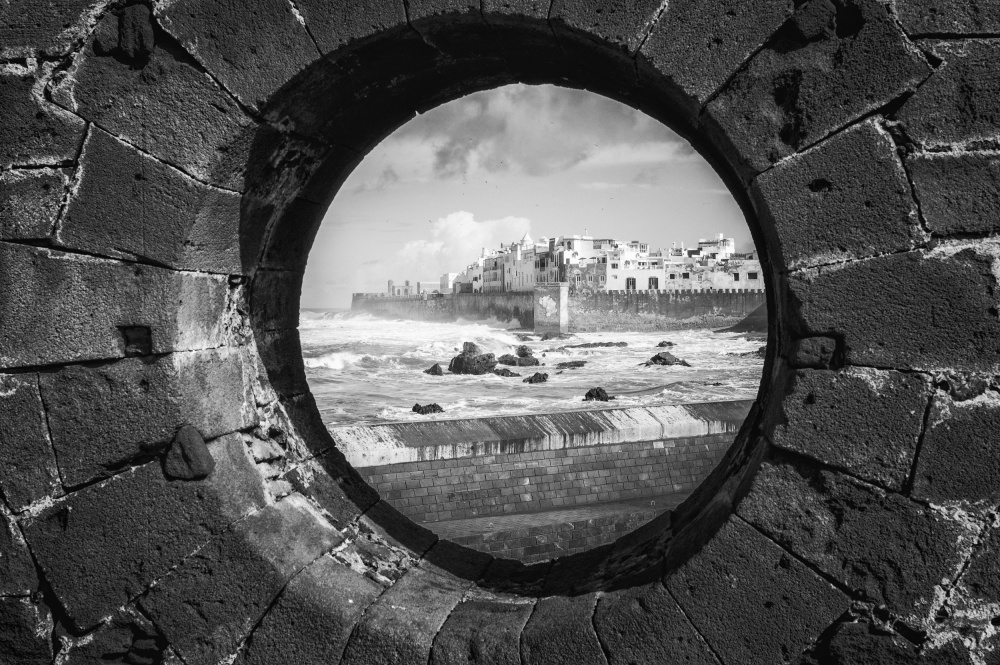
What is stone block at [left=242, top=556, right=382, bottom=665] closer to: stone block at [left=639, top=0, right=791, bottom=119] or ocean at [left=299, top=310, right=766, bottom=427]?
stone block at [left=639, top=0, right=791, bottom=119]

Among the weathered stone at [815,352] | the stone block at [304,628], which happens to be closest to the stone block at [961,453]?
the weathered stone at [815,352]

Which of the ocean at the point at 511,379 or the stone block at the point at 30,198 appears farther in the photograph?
the ocean at the point at 511,379

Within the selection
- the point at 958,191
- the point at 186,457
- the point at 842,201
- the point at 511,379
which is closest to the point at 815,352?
the point at 842,201

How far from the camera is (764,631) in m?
2.25

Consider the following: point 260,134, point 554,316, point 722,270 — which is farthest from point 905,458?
point 722,270

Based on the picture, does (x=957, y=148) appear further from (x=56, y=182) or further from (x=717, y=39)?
(x=56, y=182)

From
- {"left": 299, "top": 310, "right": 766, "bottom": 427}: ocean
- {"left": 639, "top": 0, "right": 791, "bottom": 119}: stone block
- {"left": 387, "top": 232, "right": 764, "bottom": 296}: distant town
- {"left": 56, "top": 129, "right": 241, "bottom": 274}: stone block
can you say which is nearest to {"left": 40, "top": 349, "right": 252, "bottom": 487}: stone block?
{"left": 56, "top": 129, "right": 241, "bottom": 274}: stone block

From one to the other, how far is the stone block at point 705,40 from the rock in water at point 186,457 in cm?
195

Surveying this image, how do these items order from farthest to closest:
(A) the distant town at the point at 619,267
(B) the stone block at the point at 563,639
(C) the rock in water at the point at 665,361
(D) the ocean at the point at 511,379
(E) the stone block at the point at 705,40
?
(A) the distant town at the point at 619,267
(C) the rock in water at the point at 665,361
(D) the ocean at the point at 511,379
(B) the stone block at the point at 563,639
(E) the stone block at the point at 705,40

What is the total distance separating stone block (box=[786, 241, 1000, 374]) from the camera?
2133mm

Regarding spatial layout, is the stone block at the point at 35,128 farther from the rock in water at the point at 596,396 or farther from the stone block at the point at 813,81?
the rock in water at the point at 596,396

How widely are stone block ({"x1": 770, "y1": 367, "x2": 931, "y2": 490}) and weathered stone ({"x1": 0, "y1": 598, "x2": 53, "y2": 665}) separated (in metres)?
2.53

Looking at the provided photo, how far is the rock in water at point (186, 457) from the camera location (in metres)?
2.51

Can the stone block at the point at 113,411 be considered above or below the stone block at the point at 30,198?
below
